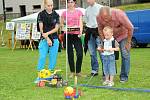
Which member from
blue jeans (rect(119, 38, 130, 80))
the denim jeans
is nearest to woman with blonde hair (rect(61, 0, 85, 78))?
the denim jeans

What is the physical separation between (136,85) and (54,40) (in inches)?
83.0

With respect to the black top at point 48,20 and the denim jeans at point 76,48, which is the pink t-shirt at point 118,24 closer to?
the black top at point 48,20

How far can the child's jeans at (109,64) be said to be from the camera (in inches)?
378

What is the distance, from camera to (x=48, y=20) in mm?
10266

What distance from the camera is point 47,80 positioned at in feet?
32.2

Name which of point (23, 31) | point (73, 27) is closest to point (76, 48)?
point (73, 27)

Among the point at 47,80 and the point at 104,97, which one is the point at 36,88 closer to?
the point at 47,80

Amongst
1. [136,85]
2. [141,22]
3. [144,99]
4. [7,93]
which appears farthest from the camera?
[141,22]

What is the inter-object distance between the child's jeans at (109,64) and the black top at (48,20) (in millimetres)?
1402

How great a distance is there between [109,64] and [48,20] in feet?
5.62

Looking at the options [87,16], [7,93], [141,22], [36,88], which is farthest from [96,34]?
[141,22]

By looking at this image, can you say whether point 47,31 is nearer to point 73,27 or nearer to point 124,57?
point 73,27

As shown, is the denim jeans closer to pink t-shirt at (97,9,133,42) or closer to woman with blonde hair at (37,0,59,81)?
woman with blonde hair at (37,0,59,81)

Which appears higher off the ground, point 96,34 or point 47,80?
point 96,34
